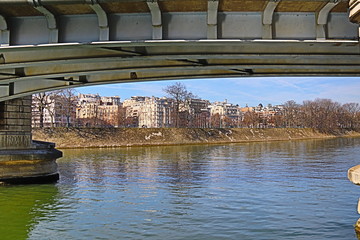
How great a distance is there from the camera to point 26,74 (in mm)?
17641

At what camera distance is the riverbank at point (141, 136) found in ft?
200

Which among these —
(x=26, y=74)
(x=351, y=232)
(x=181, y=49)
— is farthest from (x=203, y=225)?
(x=26, y=74)

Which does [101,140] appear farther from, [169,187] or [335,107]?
[335,107]

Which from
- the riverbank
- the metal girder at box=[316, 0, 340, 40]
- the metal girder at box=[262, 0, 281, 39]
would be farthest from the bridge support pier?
the riverbank

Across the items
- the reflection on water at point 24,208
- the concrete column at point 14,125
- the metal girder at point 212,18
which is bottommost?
the reflection on water at point 24,208

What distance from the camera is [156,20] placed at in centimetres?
1084

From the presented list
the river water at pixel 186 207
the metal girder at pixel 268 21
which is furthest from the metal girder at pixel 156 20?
the river water at pixel 186 207

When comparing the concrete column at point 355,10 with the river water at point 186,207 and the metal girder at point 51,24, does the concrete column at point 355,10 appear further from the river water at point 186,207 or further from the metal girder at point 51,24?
the metal girder at point 51,24

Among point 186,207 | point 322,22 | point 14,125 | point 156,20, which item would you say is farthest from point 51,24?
point 14,125

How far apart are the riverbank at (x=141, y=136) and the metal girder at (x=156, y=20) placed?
170ft

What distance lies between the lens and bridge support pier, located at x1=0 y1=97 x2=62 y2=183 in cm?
2103

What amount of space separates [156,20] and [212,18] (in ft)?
5.16

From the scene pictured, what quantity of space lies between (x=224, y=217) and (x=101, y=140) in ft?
177

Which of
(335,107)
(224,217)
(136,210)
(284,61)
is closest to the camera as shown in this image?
(224,217)
